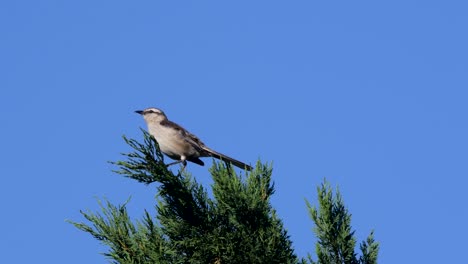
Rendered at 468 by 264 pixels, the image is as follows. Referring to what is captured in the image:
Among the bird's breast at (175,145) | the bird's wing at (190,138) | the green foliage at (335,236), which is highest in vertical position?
the bird's wing at (190,138)

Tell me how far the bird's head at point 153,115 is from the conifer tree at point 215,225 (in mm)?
7213

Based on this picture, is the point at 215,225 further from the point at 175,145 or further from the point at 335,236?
the point at 175,145

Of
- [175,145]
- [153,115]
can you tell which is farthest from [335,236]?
[153,115]

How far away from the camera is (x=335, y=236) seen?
4.38 m

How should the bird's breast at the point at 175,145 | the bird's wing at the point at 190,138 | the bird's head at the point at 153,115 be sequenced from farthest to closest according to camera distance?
the bird's head at the point at 153,115 → the bird's wing at the point at 190,138 → the bird's breast at the point at 175,145

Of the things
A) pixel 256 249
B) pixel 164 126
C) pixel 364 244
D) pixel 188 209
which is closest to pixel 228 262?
pixel 256 249

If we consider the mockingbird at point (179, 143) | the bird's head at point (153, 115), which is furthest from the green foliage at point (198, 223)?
the bird's head at point (153, 115)

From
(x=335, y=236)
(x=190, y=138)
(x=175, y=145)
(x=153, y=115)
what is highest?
(x=153, y=115)

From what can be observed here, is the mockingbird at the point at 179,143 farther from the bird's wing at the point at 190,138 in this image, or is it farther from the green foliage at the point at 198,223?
the green foliage at the point at 198,223

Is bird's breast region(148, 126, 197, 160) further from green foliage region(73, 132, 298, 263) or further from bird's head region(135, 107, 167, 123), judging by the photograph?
green foliage region(73, 132, 298, 263)

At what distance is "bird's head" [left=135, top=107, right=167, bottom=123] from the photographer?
1209cm

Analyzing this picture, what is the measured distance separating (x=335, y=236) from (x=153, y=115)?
8.17 meters

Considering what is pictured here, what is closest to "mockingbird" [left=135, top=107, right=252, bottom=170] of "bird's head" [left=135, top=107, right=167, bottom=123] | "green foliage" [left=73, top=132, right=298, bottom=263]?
"bird's head" [left=135, top=107, right=167, bottom=123]

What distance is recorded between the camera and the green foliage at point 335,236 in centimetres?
429
